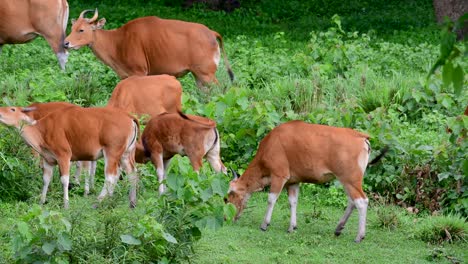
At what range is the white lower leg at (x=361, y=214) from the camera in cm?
850


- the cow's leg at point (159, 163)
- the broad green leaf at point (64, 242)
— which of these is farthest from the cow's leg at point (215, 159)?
the broad green leaf at point (64, 242)

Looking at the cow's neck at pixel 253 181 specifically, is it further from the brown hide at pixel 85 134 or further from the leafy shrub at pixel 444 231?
the leafy shrub at pixel 444 231

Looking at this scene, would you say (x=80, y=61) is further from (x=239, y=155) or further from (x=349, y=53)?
(x=239, y=155)

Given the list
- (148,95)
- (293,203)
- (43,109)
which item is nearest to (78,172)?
(43,109)

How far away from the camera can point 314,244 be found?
8.47 meters

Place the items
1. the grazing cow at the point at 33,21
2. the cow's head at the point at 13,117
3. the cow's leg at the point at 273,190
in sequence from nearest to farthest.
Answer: the cow's leg at the point at 273,190
the cow's head at the point at 13,117
the grazing cow at the point at 33,21

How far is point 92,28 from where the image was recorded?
43.8 ft

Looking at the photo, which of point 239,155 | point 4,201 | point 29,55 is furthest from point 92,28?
point 4,201

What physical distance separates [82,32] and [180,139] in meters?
4.14

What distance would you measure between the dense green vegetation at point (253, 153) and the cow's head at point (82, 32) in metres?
0.40

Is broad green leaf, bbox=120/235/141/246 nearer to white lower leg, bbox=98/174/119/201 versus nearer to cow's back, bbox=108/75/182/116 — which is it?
white lower leg, bbox=98/174/119/201

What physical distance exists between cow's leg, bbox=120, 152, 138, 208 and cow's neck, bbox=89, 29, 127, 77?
4.05 meters

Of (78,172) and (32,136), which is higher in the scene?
(32,136)

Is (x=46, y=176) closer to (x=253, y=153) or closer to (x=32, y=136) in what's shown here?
(x=32, y=136)
